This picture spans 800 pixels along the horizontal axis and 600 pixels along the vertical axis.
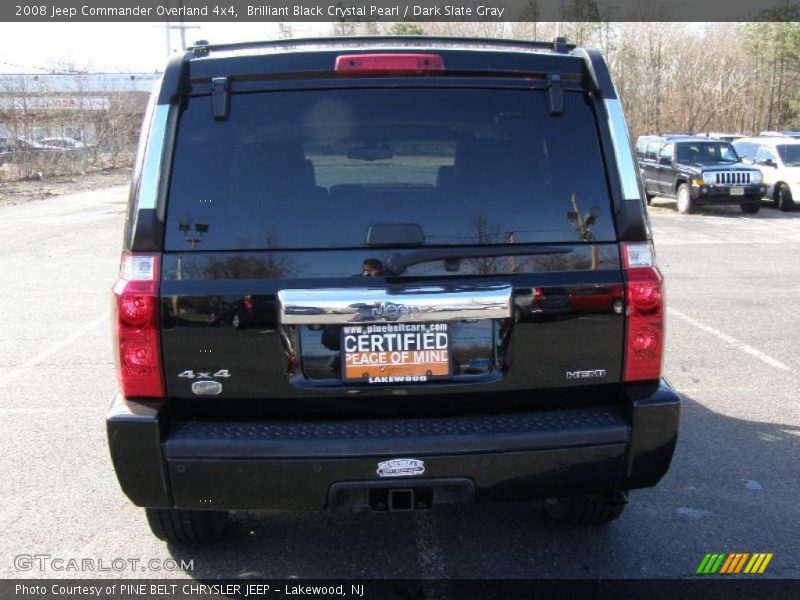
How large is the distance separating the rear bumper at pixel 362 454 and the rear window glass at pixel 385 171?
673 mm

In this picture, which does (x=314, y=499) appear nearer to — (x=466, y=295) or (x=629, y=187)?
(x=466, y=295)

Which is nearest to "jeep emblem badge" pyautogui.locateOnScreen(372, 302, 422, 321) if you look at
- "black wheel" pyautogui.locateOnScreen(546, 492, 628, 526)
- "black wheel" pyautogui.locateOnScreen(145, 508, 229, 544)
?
"black wheel" pyautogui.locateOnScreen(145, 508, 229, 544)

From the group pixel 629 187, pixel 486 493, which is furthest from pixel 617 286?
pixel 486 493

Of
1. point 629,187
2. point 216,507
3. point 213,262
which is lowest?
point 216,507

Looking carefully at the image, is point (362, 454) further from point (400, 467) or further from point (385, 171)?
point (385, 171)

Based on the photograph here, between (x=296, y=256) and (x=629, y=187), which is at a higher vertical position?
(x=629, y=187)

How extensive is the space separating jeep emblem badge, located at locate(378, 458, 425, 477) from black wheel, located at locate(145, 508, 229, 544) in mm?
869

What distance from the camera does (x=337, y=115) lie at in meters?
3.07

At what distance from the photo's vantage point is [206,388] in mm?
2979

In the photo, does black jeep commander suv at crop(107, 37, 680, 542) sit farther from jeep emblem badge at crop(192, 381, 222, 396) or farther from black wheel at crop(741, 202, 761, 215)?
black wheel at crop(741, 202, 761, 215)

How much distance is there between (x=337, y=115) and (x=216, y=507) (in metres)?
1.53

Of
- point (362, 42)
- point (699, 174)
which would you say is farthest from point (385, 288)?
point (699, 174)

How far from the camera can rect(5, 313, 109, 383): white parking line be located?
6543 millimetres

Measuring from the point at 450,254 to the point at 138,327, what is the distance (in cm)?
116
